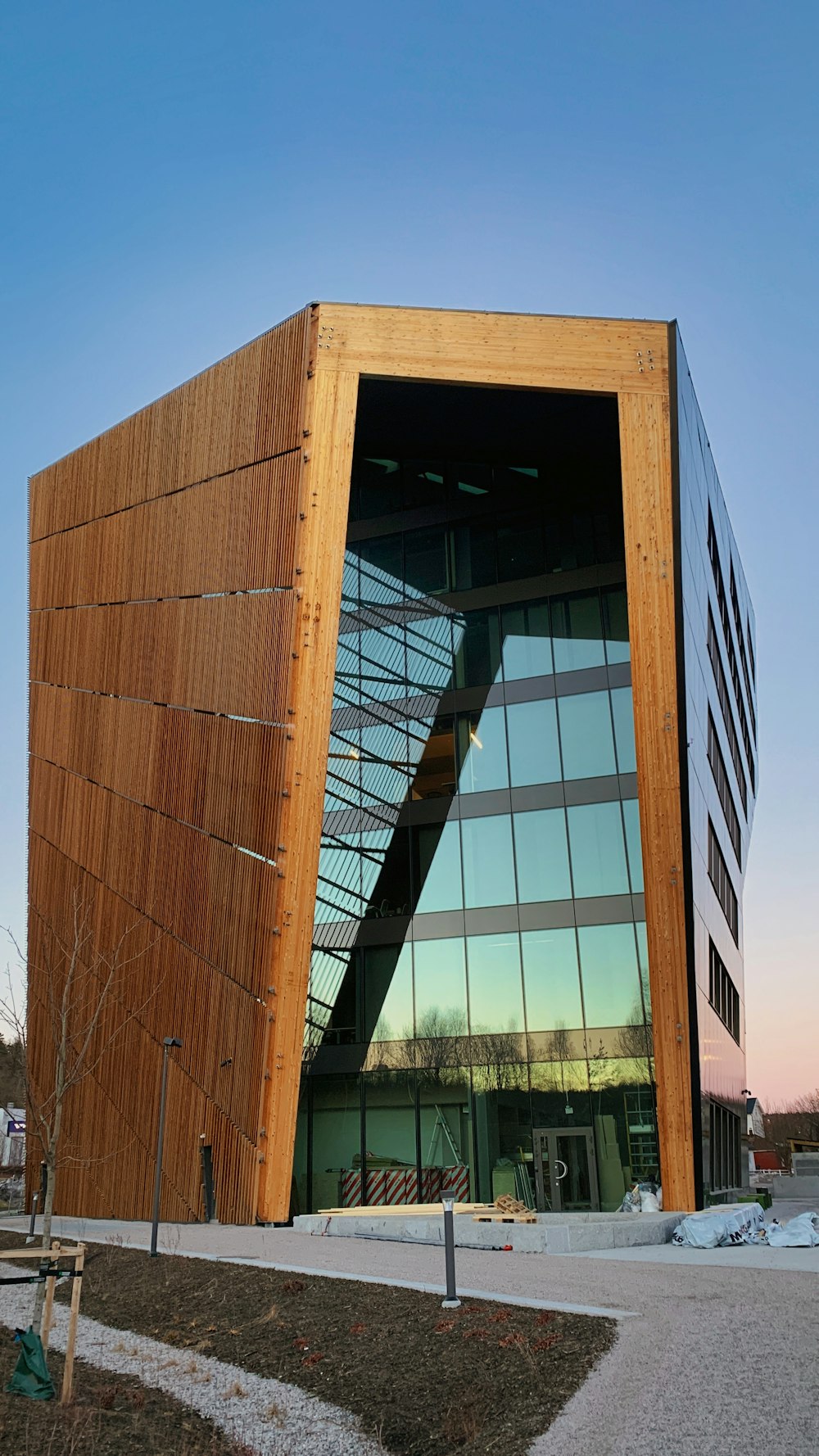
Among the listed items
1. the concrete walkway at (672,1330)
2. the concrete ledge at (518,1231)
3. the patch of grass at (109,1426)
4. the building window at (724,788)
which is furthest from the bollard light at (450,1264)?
the building window at (724,788)

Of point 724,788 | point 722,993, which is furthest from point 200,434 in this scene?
point 722,993

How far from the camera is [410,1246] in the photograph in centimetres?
1822

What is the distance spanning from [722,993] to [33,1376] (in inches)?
1072

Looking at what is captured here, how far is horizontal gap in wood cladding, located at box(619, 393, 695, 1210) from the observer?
22453mm

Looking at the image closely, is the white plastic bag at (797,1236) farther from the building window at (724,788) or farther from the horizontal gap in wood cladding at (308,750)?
the building window at (724,788)

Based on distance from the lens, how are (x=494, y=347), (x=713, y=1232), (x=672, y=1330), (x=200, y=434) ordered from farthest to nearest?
(x=200, y=434)
(x=494, y=347)
(x=713, y=1232)
(x=672, y=1330)

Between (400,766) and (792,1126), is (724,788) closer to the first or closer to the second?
(400,766)

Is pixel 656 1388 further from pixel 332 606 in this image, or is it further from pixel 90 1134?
pixel 90 1134

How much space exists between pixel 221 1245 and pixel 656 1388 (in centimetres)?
1198

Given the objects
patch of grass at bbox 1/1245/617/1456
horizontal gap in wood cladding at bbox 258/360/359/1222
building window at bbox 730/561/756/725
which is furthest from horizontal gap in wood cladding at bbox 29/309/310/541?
building window at bbox 730/561/756/725

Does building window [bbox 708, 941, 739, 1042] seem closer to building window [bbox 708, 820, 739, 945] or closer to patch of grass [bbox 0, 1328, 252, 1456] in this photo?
building window [bbox 708, 820, 739, 945]

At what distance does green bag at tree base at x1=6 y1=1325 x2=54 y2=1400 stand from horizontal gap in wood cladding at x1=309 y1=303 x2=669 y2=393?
21157 mm

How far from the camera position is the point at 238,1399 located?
8.49m

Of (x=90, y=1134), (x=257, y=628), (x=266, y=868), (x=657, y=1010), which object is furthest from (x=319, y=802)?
(x=90, y=1134)
